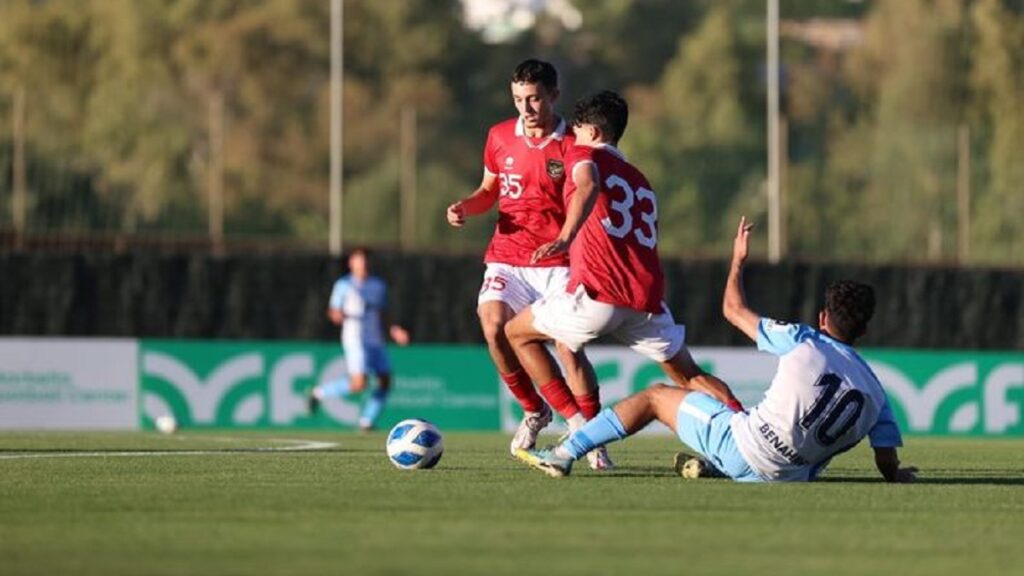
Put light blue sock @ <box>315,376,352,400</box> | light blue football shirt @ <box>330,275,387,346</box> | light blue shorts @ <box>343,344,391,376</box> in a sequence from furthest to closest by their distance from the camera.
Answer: light blue football shirt @ <box>330,275,387,346</box>, light blue shorts @ <box>343,344,391,376</box>, light blue sock @ <box>315,376,352,400</box>

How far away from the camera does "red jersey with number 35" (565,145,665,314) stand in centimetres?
1130

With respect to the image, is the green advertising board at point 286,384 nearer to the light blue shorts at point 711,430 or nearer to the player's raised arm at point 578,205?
the player's raised arm at point 578,205

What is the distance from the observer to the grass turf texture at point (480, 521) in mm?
7609

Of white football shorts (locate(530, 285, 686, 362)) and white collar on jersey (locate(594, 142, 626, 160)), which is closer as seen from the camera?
white football shorts (locate(530, 285, 686, 362))

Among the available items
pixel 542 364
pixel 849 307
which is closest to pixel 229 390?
pixel 542 364

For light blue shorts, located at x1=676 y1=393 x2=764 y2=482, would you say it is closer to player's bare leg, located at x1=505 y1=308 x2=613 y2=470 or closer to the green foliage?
player's bare leg, located at x1=505 y1=308 x2=613 y2=470

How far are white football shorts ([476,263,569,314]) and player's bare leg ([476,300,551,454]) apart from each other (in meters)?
0.08

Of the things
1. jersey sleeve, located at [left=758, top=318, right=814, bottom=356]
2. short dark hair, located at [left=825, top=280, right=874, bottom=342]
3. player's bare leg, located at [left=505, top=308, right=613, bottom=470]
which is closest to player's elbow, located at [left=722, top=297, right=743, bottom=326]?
jersey sleeve, located at [left=758, top=318, right=814, bottom=356]

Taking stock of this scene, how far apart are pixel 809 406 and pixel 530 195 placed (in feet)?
10.4

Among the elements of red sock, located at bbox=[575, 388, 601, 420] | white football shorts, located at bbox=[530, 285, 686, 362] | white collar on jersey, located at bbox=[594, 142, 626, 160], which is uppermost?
white collar on jersey, located at bbox=[594, 142, 626, 160]

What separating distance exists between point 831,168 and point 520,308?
101 feet

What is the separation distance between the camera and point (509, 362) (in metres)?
12.9

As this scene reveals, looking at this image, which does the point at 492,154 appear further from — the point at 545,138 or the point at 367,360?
the point at 367,360

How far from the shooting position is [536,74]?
41.0 feet
